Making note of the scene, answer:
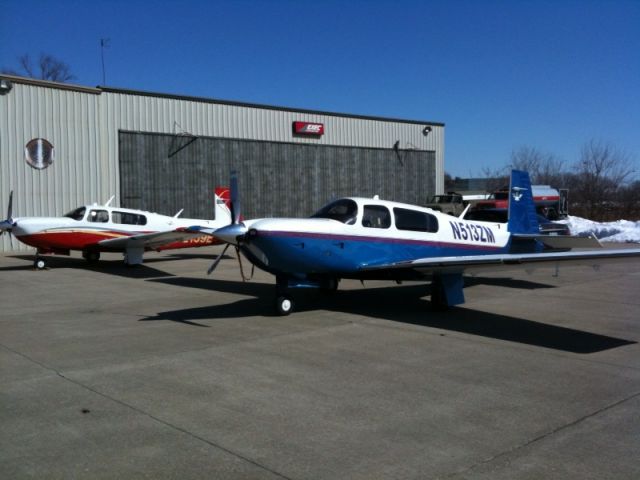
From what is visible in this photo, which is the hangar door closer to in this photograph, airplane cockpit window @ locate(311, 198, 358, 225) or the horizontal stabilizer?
the horizontal stabilizer

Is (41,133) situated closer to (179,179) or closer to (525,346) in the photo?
(179,179)

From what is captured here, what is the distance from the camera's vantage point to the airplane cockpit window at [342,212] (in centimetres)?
1034

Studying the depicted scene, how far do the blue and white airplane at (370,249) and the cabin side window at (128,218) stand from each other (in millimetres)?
9271

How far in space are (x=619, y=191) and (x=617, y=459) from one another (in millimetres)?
57895

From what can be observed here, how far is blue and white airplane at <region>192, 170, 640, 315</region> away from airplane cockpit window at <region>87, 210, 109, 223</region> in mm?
9331

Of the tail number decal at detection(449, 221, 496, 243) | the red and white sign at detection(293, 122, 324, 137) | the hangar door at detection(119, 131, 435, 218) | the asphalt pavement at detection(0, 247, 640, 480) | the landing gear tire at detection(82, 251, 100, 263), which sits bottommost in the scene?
the asphalt pavement at detection(0, 247, 640, 480)

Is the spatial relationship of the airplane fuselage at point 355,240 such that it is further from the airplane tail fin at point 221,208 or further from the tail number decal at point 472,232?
the airplane tail fin at point 221,208

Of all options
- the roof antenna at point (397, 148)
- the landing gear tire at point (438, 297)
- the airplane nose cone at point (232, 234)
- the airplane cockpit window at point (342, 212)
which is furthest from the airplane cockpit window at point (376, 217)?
the roof antenna at point (397, 148)

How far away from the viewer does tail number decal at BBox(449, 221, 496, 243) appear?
473 inches

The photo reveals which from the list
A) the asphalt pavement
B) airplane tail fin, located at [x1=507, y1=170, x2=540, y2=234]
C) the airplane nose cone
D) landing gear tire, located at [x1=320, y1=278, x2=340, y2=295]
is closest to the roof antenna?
airplane tail fin, located at [x1=507, y1=170, x2=540, y2=234]

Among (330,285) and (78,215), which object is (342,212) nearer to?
(330,285)

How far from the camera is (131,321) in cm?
965

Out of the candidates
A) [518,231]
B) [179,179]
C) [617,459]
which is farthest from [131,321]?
[179,179]

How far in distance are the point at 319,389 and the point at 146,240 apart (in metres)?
12.2
